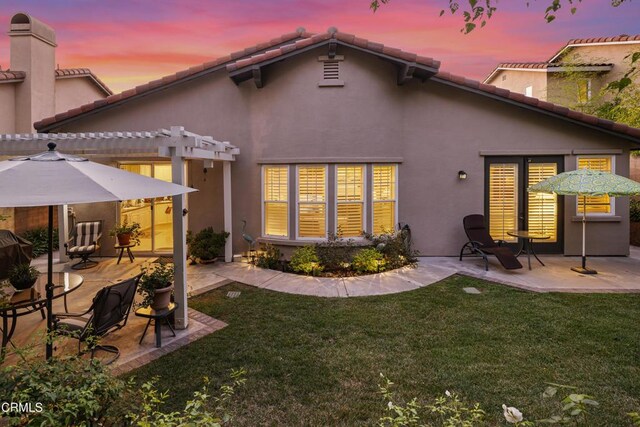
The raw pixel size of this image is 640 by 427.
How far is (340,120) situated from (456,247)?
5.37 metres

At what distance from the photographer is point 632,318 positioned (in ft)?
20.8

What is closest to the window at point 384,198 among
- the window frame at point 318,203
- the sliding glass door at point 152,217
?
the window frame at point 318,203

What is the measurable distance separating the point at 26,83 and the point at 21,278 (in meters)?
9.67

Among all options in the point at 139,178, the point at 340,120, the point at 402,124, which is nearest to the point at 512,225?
the point at 402,124

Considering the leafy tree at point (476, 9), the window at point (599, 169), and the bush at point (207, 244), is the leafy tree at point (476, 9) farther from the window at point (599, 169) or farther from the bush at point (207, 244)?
the window at point (599, 169)

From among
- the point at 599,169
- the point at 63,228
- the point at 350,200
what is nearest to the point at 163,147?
the point at 350,200

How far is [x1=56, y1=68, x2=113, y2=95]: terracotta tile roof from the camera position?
14.1 m

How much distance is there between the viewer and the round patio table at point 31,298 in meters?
4.86

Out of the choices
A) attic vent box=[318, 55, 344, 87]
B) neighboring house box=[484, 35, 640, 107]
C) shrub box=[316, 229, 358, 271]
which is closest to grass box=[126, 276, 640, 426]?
shrub box=[316, 229, 358, 271]

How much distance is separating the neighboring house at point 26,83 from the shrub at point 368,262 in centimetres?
1118

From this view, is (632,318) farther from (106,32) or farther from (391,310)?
(106,32)

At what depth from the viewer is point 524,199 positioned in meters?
A: 11.0

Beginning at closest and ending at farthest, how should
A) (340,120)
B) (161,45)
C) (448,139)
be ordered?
(340,120)
(448,139)
(161,45)

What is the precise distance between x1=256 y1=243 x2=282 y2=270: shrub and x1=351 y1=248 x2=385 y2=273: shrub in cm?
220
